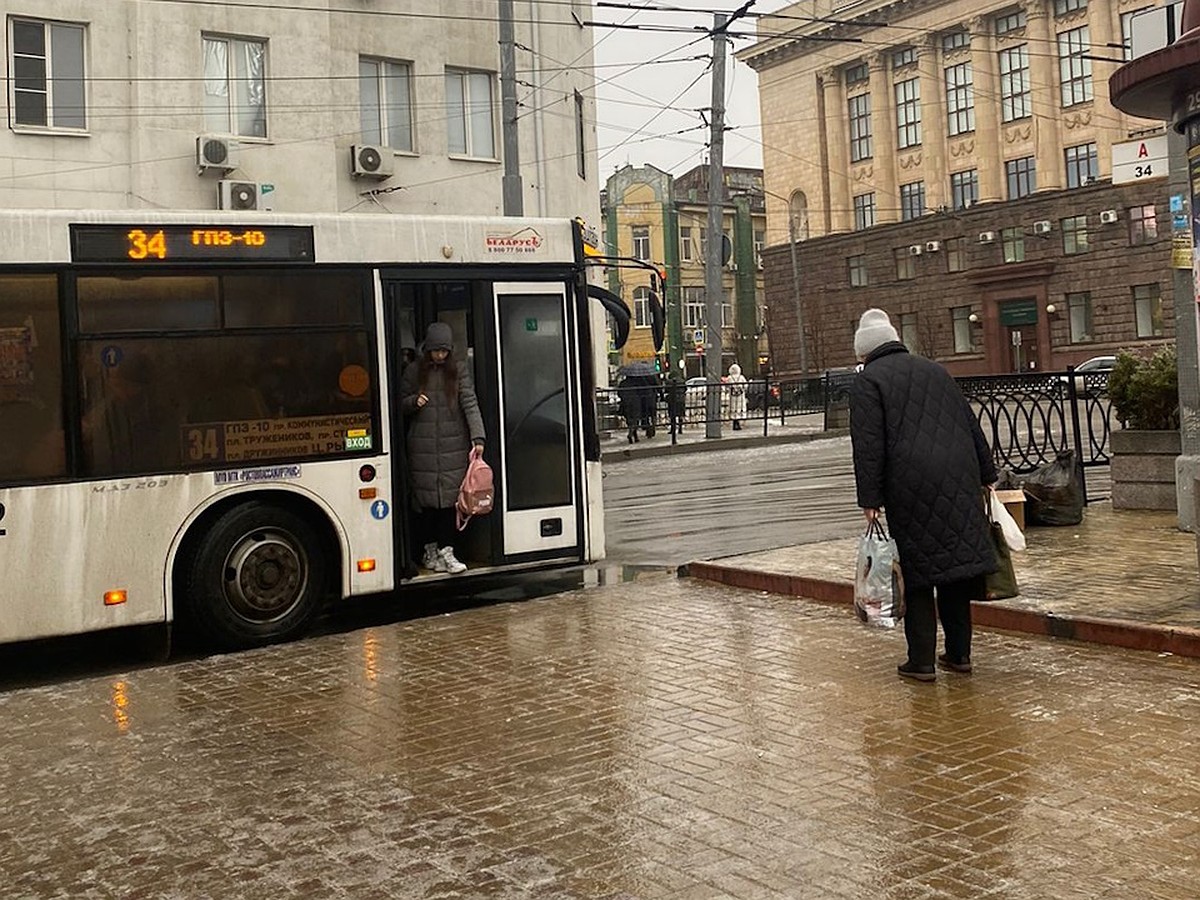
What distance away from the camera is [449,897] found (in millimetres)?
4297

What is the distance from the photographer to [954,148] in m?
64.8

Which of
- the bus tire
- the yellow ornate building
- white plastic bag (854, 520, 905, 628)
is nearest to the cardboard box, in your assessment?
white plastic bag (854, 520, 905, 628)

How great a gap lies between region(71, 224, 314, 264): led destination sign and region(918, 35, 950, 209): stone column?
59770mm

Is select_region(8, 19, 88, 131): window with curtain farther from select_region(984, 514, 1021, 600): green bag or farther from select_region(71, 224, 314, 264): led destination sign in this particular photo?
select_region(984, 514, 1021, 600): green bag

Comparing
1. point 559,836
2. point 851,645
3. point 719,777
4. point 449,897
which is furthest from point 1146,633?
point 449,897

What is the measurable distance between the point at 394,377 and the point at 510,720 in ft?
11.9

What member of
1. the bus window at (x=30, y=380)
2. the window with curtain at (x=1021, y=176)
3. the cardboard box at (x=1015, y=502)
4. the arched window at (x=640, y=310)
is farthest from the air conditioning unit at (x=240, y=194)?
the arched window at (x=640, y=310)

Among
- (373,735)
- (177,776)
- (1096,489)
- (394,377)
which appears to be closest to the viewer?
(177,776)

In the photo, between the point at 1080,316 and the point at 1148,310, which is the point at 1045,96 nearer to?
the point at 1080,316

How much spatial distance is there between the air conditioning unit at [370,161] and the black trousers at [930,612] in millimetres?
22002

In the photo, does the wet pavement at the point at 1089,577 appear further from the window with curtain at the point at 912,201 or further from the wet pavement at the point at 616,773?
the window with curtain at the point at 912,201

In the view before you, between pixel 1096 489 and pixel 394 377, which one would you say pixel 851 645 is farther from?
pixel 1096 489

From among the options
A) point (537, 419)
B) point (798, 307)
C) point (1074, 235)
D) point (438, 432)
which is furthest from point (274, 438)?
point (798, 307)

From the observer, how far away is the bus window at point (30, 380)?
8.16 metres
